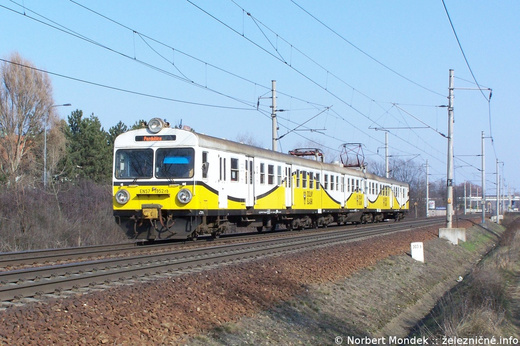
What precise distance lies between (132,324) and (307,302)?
398 centimetres

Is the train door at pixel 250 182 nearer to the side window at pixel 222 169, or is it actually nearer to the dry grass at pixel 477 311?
the side window at pixel 222 169

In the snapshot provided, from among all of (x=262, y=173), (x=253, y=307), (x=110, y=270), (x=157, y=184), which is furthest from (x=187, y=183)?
(x=253, y=307)

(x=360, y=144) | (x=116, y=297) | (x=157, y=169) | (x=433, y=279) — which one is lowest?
(x=433, y=279)

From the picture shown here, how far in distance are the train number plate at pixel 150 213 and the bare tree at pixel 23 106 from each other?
3068cm

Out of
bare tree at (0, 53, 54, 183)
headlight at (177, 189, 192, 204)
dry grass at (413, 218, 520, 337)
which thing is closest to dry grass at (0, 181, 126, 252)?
headlight at (177, 189, 192, 204)

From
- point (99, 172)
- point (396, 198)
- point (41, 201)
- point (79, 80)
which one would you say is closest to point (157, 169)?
point (79, 80)

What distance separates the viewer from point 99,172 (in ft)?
134

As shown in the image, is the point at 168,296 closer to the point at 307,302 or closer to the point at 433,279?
the point at 307,302

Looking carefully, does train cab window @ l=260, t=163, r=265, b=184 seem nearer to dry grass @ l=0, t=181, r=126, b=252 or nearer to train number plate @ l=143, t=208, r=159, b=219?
train number plate @ l=143, t=208, r=159, b=219

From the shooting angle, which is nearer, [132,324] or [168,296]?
[132,324]

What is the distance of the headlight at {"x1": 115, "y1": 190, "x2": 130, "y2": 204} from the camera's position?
55.1ft

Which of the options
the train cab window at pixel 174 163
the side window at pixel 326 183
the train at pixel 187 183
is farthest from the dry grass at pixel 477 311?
the side window at pixel 326 183

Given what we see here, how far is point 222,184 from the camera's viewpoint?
709 inches

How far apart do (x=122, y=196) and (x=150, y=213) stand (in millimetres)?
1118
